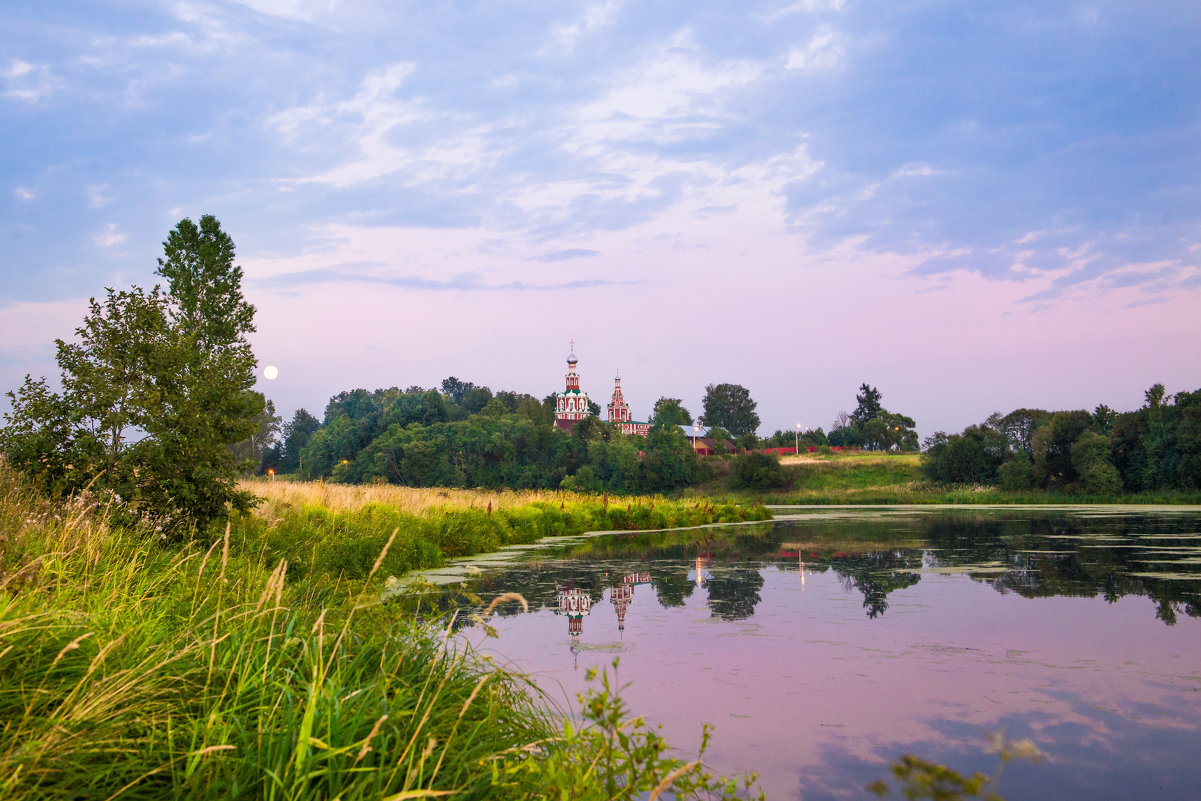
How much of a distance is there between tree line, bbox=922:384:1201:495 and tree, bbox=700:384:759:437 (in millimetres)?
74547

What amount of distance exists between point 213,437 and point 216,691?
647 cm

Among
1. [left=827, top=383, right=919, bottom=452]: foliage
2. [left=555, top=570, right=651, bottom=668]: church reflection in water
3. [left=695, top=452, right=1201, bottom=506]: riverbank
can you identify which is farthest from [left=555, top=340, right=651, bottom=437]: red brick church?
[left=555, top=570, right=651, bottom=668]: church reflection in water

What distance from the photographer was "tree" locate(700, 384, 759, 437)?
135625 millimetres

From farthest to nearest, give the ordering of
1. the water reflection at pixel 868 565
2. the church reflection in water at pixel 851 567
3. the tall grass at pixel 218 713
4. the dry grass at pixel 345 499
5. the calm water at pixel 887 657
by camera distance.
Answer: the dry grass at pixel 345 499 < the water reflection at pixel 868 565 < the church reflection in water at pixel 851 567 < the calm water at pixel 887 657 < the tall grass at pixel 218 713

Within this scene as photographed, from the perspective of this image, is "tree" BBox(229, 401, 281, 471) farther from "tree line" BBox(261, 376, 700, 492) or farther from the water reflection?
the water reflection

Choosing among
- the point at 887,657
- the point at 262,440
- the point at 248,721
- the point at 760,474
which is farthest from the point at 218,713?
the point at 262,440

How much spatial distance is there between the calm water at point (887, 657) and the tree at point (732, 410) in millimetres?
121551

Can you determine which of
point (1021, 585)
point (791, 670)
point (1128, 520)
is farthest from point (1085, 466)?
point (791, 670)

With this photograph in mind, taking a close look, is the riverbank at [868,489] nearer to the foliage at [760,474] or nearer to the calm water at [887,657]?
the foliage at [760,474]

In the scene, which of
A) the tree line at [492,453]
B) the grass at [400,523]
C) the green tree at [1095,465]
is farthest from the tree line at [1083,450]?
the grass at [400,523]

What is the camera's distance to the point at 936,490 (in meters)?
55.2

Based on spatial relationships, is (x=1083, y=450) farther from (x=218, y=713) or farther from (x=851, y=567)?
(x=218, y=713)

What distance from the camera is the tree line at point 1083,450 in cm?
4519

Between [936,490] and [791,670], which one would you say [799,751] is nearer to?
[791,670]
